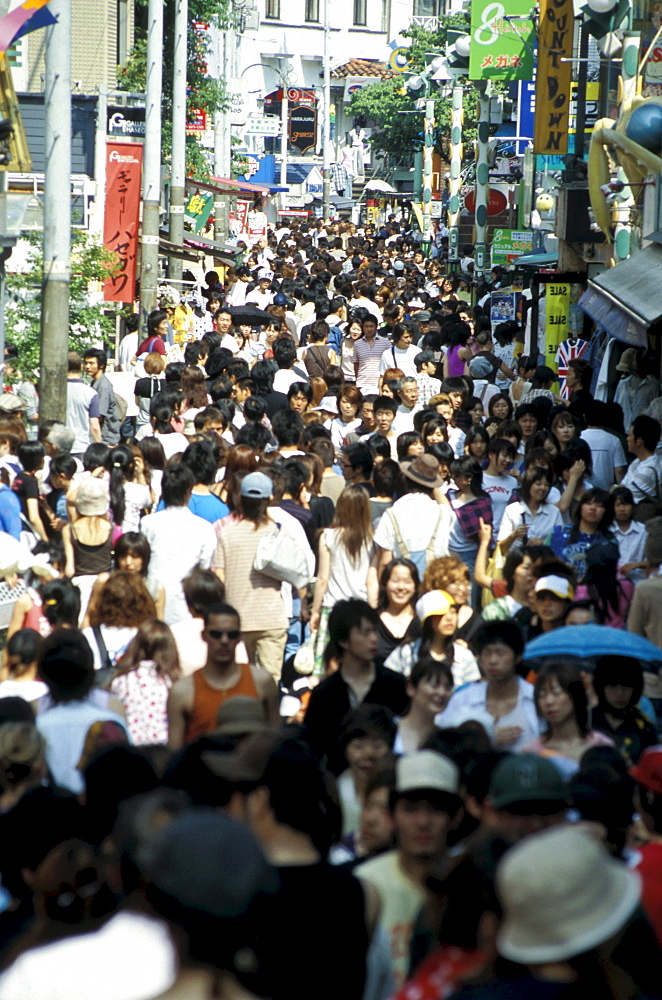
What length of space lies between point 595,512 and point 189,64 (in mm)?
29554

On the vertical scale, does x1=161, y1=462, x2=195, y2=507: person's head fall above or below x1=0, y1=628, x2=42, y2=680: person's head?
above

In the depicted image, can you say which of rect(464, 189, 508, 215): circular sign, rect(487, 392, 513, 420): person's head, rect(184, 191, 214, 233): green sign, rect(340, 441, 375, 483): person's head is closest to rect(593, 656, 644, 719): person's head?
rect(340, 441, 375, 483): person's head

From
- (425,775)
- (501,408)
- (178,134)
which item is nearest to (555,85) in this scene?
(178,134)

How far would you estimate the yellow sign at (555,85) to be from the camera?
70.9ft

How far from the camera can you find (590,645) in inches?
233

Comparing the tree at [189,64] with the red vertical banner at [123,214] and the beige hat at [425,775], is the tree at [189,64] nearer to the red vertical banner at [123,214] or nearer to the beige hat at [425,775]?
the red vertical banner at [123,214]

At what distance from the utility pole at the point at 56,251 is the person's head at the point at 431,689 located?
6799mm

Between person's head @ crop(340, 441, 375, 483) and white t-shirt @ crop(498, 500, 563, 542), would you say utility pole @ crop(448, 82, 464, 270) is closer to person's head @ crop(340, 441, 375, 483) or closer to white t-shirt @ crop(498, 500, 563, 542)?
person's head @ crop(340, 441, 375, 483)

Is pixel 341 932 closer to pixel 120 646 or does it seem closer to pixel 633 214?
pixel 120 646

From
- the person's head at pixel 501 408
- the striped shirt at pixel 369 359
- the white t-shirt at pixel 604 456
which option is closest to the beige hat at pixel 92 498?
the white t-shirt at pixel 604 456

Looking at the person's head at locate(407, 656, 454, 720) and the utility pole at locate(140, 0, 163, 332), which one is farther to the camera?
the utility pole at locate(140, 0, 163, 332)

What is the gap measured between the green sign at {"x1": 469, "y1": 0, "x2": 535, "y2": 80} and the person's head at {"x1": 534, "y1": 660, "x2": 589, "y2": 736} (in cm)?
2518

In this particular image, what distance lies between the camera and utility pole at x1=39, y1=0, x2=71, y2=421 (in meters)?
11.7

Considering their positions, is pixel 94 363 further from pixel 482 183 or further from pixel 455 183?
pixel 455 183
